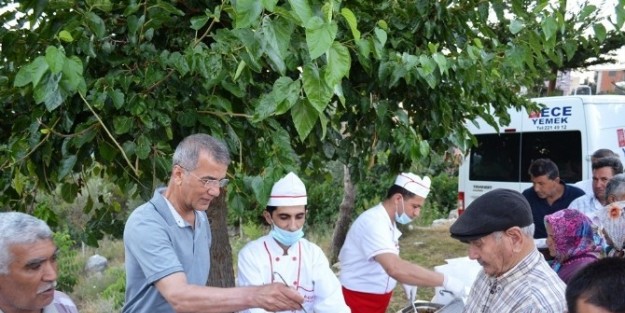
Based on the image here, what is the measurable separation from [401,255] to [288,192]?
7051mm

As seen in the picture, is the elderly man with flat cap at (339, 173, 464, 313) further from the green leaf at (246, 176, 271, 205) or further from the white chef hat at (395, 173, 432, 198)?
the green leaf at (246, 176, 271, 205)

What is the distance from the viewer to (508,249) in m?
2.44

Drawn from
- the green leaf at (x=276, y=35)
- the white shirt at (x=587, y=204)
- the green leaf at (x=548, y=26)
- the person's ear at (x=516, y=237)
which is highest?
the green leaf at (x=548, y=26)

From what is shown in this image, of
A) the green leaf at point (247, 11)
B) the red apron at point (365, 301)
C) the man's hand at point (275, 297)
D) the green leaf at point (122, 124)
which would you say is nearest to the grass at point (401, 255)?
the red apron at point (365, 301)

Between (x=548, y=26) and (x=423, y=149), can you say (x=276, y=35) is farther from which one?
(x=423, y=149)

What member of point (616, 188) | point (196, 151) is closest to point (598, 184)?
point (616, 188)

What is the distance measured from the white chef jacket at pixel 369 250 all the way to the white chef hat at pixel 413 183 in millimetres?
203

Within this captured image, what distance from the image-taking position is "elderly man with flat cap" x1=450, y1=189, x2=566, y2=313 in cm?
238

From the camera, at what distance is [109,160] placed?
306 centimetres

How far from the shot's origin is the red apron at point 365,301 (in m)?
4.29

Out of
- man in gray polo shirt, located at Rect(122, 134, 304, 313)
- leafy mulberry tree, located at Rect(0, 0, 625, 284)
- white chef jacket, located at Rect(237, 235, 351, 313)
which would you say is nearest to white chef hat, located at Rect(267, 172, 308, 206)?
leafy mulberry tree, located at Rect(0, 0, 625, 284)

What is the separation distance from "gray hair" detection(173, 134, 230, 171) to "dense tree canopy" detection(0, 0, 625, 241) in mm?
198

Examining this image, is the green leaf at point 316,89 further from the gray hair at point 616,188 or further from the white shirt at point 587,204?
the white shirt at point 587,204

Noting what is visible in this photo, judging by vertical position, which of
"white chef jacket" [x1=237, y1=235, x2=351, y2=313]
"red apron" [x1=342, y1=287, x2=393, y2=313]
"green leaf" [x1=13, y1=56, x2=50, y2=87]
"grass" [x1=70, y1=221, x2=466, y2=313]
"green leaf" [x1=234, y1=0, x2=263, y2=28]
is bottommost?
"grass" [x1=70, y1=221, x2=466, y2=313]
